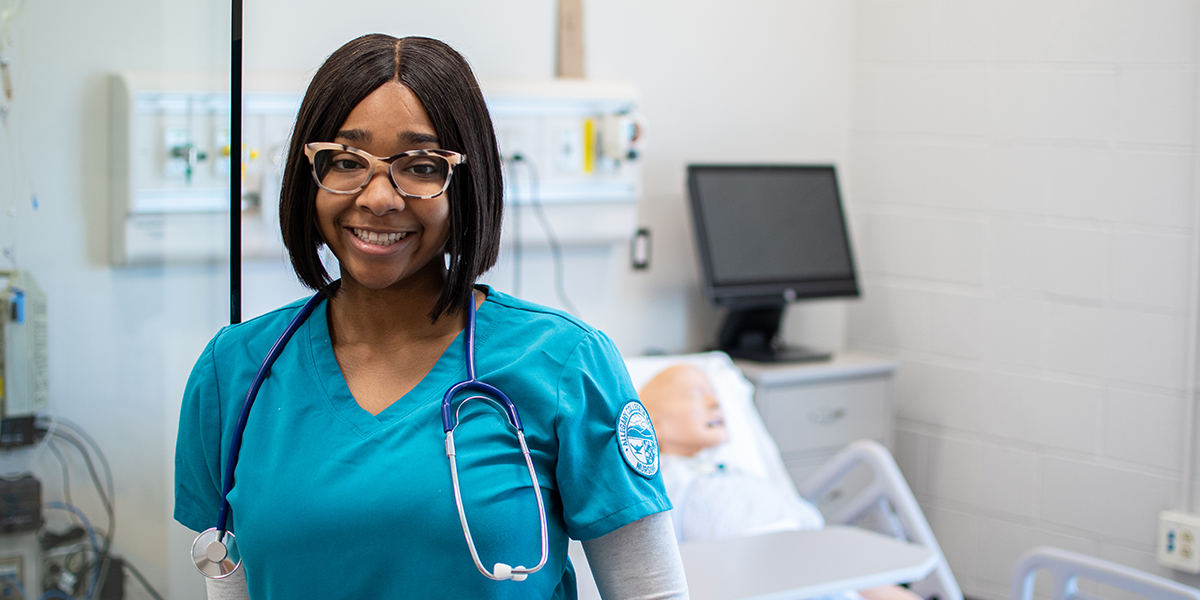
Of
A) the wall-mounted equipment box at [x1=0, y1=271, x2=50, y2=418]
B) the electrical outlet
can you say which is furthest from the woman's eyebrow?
the electrical outlet

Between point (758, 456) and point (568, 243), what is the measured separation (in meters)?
0.74

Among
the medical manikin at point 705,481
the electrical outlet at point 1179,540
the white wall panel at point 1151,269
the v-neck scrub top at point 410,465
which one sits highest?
the white wall panel at point 1151,269

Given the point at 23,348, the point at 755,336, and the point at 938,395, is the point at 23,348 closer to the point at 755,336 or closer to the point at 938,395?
the point at 755,336

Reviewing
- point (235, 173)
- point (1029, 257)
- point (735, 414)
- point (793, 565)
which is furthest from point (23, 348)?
point (1029, 257)

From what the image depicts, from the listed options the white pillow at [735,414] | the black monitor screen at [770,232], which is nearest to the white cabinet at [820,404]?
the white pillow at [735,414]

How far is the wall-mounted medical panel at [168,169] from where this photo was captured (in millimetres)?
1522

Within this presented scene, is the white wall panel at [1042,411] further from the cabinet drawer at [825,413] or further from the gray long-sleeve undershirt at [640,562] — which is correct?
the gray long-sleeve undershirt at [640,562]

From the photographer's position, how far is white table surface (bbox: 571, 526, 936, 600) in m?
1.66

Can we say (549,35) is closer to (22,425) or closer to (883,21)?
(883,21)

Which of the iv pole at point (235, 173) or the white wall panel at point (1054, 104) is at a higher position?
the white wall panel at point (1054, 104)

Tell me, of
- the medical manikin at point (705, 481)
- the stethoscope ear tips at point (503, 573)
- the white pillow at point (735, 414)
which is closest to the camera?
the stethoscope ear tips at point (503, 573)

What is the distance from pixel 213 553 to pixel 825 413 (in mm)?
2240

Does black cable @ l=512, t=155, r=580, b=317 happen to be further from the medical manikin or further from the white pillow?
the medical manikin

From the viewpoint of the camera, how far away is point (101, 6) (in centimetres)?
138
